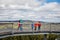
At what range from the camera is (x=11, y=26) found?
749 centimetres

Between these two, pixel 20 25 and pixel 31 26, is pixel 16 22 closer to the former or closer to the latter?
pixel 20 25

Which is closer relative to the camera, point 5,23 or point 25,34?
point 5,23

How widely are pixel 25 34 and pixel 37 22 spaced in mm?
879

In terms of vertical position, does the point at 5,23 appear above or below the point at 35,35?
above

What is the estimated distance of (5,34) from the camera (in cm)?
768

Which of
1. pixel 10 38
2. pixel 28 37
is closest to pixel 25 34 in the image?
pixel 28 37

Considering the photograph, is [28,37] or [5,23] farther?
[28,37]

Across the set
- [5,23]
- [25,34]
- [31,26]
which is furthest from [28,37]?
[5,23]

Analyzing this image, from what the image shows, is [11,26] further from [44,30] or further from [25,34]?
[44,30]

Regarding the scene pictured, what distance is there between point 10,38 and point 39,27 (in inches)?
61.0

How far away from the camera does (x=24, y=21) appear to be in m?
7.88

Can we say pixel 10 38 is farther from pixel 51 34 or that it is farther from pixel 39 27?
pixel 51 34

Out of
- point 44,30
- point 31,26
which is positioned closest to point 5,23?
point 31,26

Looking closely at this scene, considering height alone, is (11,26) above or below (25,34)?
above
